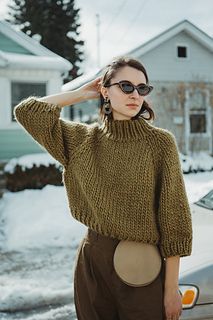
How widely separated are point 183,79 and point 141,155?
16867mm

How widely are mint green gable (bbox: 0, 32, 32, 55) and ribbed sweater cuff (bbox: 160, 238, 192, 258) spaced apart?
458 inches

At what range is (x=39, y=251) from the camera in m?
6.31

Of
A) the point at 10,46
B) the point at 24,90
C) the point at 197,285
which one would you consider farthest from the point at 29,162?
the point at 197,285

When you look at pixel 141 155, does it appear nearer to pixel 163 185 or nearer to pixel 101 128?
pixel 163 185

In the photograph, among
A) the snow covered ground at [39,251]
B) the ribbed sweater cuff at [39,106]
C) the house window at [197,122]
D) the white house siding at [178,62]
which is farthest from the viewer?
the house window at [197,122]

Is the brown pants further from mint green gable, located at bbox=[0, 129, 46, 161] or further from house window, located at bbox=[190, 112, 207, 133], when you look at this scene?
house window, located at bbox=[190, 112, 207, 133]

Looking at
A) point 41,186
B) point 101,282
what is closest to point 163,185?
point 101,282

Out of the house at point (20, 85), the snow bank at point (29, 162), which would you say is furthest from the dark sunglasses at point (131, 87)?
the house at point (20, 85)

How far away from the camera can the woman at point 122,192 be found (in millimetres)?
1841

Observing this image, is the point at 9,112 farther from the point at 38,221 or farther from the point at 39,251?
the point at 39,251

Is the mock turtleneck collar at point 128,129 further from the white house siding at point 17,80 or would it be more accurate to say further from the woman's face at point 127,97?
the white house siding at point 17,80

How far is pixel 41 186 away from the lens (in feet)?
32.9

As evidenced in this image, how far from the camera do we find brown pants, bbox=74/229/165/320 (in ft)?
6.07

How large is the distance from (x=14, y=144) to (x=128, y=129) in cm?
1011
